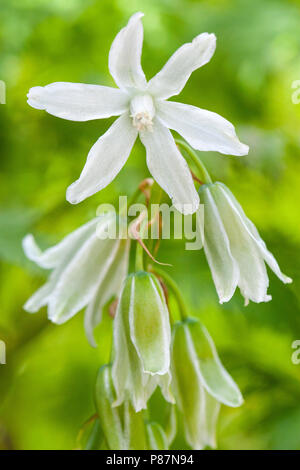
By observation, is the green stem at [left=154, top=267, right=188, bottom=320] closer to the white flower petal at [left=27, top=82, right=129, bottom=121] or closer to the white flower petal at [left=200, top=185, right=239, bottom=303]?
the white flower petal at [left=200, top=185, right=239, bottom=303]

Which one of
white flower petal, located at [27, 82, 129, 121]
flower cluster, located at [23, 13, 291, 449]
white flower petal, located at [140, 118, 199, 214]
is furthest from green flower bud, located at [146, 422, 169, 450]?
white flower petal, located at [27, 82, 129, 121]

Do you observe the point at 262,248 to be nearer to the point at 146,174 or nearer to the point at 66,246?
the point at 66,246

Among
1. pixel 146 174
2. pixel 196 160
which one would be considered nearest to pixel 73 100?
pixel 196 160

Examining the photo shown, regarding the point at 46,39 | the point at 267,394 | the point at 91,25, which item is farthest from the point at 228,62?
the point at 267,394

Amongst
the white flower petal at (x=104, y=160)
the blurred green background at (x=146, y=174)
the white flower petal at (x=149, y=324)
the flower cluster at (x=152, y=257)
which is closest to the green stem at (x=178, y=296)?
the flower cluster at (x=152, y=257)

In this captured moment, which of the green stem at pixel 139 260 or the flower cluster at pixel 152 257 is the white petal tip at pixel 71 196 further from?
the green stem at pixel 139 260

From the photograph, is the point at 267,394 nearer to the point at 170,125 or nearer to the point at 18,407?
the point at 18,407
